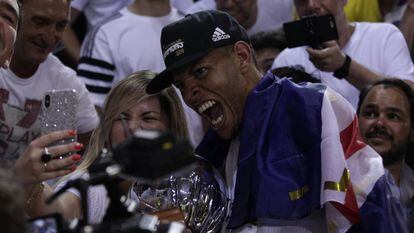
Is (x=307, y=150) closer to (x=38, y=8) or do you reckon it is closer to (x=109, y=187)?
(x=109, y=187)

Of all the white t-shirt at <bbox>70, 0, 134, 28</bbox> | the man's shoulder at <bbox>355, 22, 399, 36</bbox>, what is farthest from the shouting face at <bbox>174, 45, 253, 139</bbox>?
the white t-shirt at <bbox>70, 0, 134, 28</bbox>

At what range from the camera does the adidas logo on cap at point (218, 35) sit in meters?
3.21

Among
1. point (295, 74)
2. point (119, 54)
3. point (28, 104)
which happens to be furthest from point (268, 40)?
point (28, 104)

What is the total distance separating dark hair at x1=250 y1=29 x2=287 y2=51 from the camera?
5332 millimetres

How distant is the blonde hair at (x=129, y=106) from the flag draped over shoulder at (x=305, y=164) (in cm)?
52

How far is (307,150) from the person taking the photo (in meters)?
3.10

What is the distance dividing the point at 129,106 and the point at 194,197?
0.51 m

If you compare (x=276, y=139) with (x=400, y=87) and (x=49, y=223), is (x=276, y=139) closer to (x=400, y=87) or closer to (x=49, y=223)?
(x=49, y=223)

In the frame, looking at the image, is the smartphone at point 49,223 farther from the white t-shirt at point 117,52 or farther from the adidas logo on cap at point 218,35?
the white t-shirt at point 117,52

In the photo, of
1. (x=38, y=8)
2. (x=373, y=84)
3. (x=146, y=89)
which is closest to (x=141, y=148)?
(x=146, y=89)

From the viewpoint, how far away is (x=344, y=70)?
4820 millimetres

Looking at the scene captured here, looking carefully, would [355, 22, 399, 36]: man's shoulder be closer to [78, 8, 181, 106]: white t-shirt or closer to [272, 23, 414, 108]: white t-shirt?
[272, 23, 414, 108]: white t-shirt

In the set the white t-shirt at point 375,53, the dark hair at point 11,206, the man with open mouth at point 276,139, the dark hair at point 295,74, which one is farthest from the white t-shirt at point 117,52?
the dark hair at point 11,206

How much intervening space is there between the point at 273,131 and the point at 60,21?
70.3 inches
